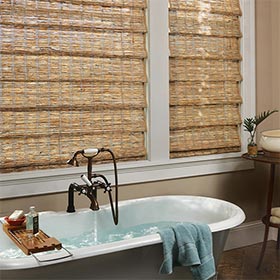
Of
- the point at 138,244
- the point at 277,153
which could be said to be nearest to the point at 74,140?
the point at 138,244

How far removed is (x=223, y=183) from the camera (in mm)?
3844

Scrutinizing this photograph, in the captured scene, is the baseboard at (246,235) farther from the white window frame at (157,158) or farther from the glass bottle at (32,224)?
the glass bottle at (32,224)

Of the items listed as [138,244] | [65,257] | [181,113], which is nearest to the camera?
[65,257]

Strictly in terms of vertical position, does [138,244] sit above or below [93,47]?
below

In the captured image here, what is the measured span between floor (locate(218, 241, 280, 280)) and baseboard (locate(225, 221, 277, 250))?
0.05 meters

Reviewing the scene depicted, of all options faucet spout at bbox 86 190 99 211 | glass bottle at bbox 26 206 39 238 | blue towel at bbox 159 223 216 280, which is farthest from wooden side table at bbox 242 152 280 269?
glass bottle at bbox 26 206 39 238

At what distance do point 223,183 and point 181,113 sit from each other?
700 mm

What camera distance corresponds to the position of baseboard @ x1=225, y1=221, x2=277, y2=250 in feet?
12.8

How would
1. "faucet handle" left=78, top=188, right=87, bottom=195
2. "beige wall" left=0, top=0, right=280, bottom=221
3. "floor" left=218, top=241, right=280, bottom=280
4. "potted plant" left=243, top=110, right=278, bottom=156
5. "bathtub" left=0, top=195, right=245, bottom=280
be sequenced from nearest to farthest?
"bathtub" left=0, top=195, right=245, bottom=280
"faucet handle" left=78, top=188, right=87, bottom=195
"floor" left=218, top=241, right=280, bottom=280
"potted plant" left=243, top=110, right=278, bottom=156
"beige wall" left=0, top=0, right=280, bottom=221

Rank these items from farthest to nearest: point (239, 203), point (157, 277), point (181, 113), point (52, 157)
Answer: point (239, 203), point (181, 113), point (52, 157), point (157, 277)

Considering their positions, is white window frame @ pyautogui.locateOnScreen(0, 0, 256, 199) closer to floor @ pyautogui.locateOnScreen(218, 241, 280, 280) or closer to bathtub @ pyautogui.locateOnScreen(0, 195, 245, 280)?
bathtub @ pyautogui.locateOnScreen(0, 195, 245, 280)

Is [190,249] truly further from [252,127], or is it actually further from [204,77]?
A: [204,77]

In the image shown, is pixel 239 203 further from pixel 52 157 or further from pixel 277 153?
pixel 52 157

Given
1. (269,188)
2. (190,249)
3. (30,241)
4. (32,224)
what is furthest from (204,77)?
(30,241)
